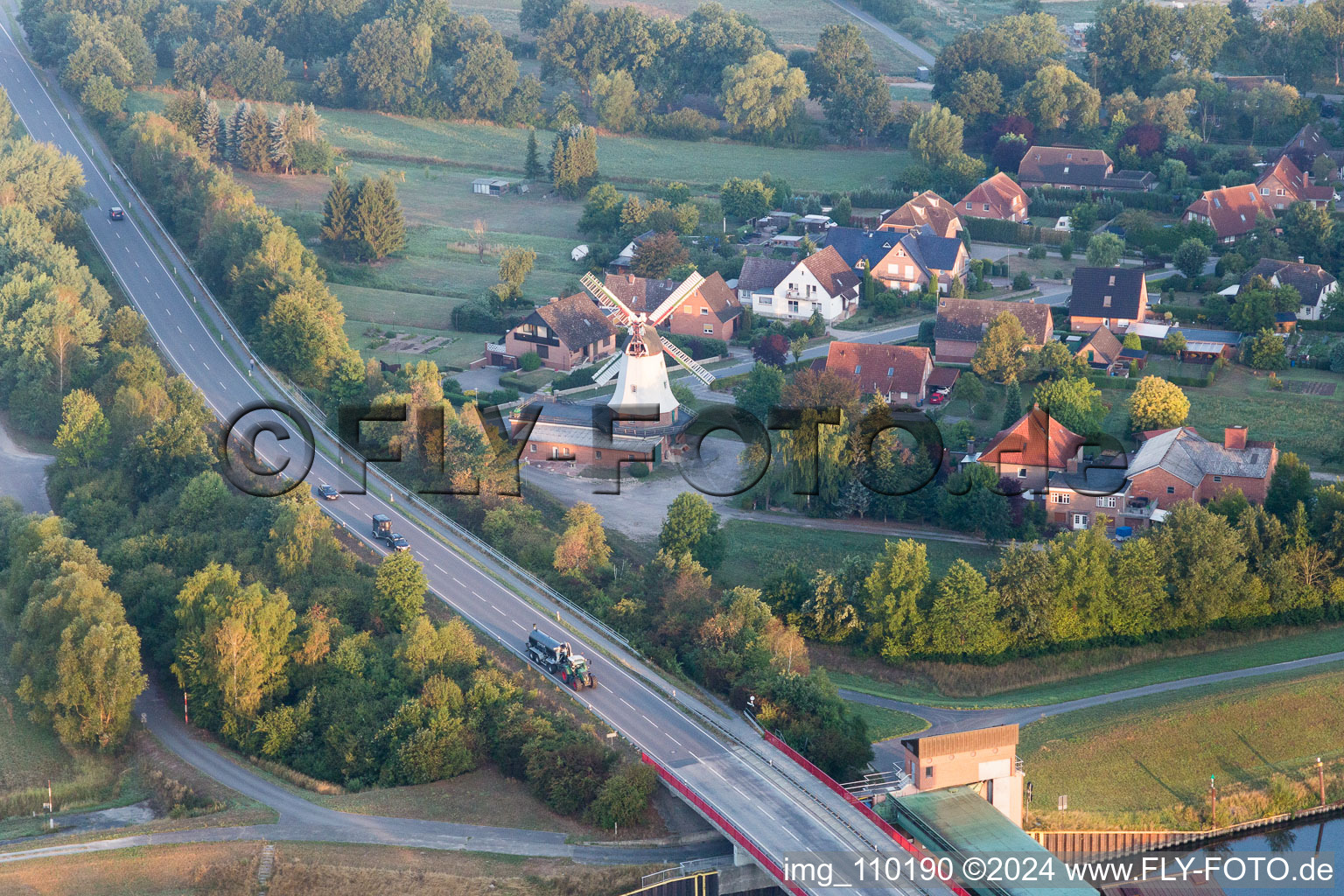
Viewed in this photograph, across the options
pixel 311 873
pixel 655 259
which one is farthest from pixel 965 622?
pixel 655 259

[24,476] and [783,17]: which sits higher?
[783,17]

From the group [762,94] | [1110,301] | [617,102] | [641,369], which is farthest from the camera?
[617,102]

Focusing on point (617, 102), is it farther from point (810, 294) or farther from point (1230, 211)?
point (1230, 211)

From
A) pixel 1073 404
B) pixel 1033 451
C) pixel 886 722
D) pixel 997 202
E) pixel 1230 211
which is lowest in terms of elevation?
pixel 886 722

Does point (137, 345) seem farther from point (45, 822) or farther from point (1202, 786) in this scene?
point (1202, 786)

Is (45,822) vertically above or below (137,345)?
below

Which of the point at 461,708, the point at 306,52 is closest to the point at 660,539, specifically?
the point at 461,708

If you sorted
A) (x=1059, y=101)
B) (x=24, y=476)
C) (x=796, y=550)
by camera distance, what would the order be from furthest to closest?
(x=1059, y=101)
(x=24, y=476)
(x=796, y=550)
